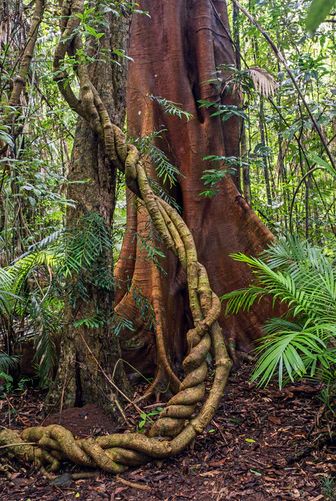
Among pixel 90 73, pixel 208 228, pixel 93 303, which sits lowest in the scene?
pixel 93 303

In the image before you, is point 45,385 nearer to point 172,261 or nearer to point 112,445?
point 112,445

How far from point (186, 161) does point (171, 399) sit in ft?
7.89

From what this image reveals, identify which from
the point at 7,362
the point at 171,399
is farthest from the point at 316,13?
the point at 7,362

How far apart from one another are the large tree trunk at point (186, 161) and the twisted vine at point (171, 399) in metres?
0.85

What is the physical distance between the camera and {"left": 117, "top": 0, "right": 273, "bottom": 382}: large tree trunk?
4.02m

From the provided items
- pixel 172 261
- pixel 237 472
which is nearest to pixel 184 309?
pixel 172 261

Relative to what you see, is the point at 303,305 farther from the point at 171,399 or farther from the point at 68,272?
the point at 68,272

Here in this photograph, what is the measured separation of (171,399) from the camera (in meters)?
2.75

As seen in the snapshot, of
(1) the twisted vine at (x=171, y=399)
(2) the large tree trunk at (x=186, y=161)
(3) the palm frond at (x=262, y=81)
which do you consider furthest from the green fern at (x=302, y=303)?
(3) the palm frond at (x=262, y=81)

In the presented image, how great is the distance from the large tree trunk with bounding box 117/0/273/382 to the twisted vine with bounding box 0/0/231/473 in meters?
0.85

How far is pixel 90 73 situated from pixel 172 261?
1.68 m

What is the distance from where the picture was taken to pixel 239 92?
468cm

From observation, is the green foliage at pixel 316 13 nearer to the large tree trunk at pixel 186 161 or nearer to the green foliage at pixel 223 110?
the large tree trunk at pixel 186 161

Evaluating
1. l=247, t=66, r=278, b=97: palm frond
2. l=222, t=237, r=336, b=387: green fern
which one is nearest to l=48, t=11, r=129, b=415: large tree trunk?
l=222, t=237, r=336, b=387: green fern
